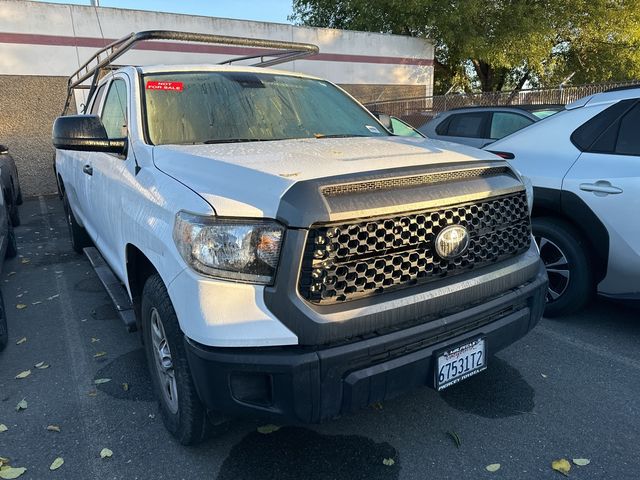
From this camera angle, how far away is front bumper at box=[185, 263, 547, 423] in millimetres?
1937

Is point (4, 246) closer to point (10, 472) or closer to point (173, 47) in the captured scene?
point (10, 472)

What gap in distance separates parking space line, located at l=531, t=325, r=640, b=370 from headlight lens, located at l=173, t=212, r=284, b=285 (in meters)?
2.70

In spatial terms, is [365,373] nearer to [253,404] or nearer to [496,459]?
[253,404]

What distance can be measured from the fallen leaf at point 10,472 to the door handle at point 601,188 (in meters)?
3.85

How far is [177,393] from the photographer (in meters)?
2.34

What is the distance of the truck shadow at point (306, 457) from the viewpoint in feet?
7.84

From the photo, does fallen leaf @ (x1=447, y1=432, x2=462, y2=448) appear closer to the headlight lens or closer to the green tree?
the headlight lens

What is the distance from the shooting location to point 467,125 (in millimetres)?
7512

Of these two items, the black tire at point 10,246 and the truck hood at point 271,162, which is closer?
the truck hood at point 271,162

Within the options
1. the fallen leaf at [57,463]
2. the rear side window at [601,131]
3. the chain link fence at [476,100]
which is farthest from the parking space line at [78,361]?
the chain link fence at [476,100]

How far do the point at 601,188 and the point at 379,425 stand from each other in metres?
2.26

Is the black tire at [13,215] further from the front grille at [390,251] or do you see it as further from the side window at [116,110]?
the front grille at [390,251]

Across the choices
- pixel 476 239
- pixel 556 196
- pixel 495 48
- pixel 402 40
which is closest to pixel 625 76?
pixel 495 48

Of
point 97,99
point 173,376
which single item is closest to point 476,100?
point 97,99
